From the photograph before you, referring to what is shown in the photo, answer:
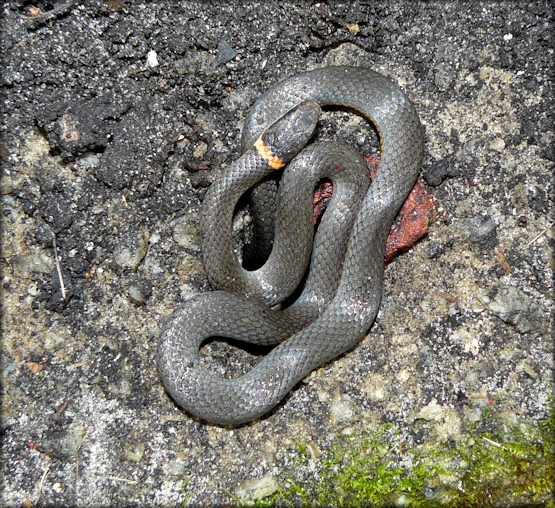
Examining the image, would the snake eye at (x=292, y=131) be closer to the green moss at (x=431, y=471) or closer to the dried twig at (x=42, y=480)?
the green moss at (x=431, y=471)

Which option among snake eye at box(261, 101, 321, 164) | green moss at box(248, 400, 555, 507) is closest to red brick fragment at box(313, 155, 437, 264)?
snake eye at box(261, 101, 321, 164)

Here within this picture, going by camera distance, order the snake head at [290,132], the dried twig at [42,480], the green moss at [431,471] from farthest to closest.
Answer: the snake head at [290,132] → the dried twig at [42,480] → the green moss at [431,471]

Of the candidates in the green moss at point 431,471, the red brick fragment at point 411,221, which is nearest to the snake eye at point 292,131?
the red brick fragment at point 411,221

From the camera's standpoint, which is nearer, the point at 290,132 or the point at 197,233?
the point at 290,132

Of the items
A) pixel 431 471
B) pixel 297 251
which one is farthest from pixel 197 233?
pixel 431 471

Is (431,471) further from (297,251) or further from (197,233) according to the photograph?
(197,233)

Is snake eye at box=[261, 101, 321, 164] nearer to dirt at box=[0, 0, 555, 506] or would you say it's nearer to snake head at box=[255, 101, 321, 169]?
snake head at box=[255, 101, 321, 169]

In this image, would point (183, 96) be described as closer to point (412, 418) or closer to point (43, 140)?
point (43, 140)
